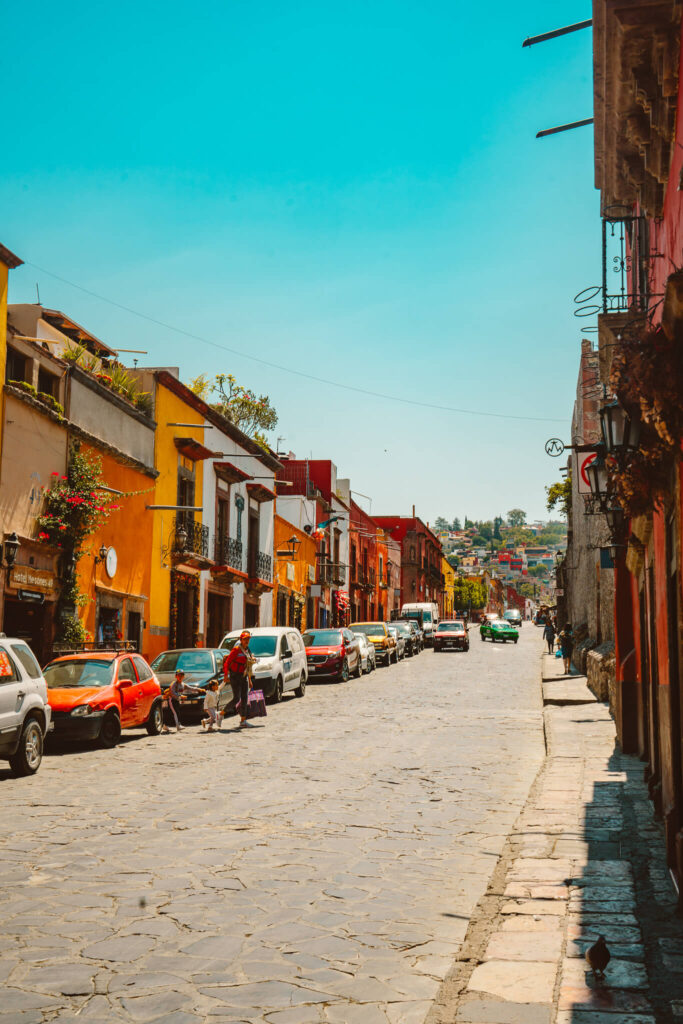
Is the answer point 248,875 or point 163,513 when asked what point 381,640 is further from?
point 248,875

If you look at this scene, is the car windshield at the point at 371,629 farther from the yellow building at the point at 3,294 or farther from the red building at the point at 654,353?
the red building at the point at 654,353

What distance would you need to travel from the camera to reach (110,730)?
16.2 m

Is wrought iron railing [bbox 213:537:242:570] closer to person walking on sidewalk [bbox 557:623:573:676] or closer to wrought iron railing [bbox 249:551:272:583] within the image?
wrought iron railing [bbox 249:551:272:583]

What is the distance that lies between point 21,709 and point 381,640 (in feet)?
91.6

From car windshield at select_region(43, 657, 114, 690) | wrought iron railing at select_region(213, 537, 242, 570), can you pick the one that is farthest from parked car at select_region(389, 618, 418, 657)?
car windshield at select_region(43, 657, 114, 690)

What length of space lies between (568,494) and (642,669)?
99.9ft

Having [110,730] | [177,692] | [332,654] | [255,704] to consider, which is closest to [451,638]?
[332,654]

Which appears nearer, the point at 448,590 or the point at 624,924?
the point at 624,924

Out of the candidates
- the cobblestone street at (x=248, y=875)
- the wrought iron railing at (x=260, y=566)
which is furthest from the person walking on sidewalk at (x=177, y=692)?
the wrought iron railing at (x=260, y=566)

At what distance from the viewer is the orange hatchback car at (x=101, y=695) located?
15477 millimetres

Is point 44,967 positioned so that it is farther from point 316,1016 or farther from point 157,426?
point 157,426

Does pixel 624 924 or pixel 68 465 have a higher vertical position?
pixel 68 465

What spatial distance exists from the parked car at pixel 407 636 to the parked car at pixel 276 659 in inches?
714

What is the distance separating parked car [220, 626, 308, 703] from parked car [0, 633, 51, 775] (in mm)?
10023
